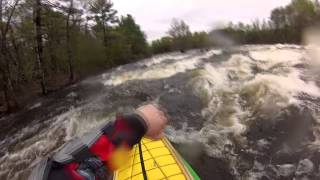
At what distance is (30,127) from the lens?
1080cm

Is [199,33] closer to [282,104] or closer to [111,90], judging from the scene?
[111,90]

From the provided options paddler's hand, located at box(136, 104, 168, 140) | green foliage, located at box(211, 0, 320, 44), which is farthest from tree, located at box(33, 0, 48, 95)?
paddler's hand, located at box(136, 104, 168, 140)

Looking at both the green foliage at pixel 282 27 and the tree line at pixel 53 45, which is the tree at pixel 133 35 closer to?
the tree line at pixel 53 45

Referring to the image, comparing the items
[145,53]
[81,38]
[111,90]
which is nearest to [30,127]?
[111,90]

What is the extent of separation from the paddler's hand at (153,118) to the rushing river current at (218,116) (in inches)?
134

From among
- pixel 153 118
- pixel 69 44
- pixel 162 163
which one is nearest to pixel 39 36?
pixel 69 44

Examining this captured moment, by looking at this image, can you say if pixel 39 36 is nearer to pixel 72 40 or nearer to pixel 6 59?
pixel 6 59

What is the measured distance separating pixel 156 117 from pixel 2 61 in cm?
1491

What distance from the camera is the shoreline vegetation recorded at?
15633mm

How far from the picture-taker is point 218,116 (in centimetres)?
868

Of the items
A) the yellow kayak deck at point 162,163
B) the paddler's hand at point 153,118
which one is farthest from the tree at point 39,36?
the paddler's hand at point 153,118

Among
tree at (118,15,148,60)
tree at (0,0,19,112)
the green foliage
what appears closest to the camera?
tree at (0,0,19,112)

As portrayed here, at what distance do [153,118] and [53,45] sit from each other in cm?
2051

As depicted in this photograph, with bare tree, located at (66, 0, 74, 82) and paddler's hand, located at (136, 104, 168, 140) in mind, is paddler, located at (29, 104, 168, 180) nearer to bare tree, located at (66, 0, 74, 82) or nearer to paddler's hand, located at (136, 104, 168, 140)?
paddler's hand, located at (136, 104, 168, 140)
